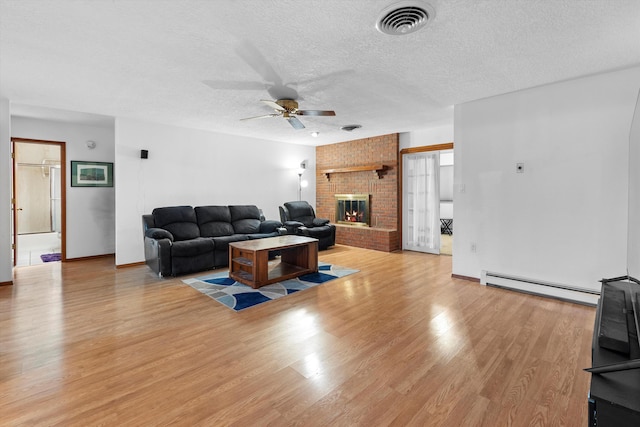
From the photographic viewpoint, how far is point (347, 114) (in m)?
4.62

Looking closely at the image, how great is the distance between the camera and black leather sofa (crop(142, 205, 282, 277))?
4246 mm

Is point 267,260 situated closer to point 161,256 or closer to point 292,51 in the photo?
point 161,256

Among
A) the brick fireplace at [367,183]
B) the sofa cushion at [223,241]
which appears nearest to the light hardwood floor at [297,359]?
the sofa cushion at [223,241]

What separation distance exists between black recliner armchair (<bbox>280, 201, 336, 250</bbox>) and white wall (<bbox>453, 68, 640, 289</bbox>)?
276cm

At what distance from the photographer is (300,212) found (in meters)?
6.64

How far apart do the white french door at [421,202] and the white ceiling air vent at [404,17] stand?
408cm

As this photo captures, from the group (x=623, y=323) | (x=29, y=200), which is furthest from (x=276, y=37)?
(x=29, y=200)

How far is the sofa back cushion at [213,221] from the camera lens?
5203mm

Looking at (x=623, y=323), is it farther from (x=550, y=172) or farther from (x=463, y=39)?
(x=550, y=172)

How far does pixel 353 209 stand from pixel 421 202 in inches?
63.8

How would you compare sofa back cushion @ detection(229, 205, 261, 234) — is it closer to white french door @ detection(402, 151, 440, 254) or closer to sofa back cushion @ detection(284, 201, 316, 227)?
sofa back cushion @ detection(284, 201, 316, 227)

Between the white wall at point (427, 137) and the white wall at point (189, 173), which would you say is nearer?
the white wall at point (189, 173)

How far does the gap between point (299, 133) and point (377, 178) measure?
77.3 inches

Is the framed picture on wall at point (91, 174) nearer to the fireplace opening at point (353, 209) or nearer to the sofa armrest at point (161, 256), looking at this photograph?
the sofa armrest at point (161, 256)
